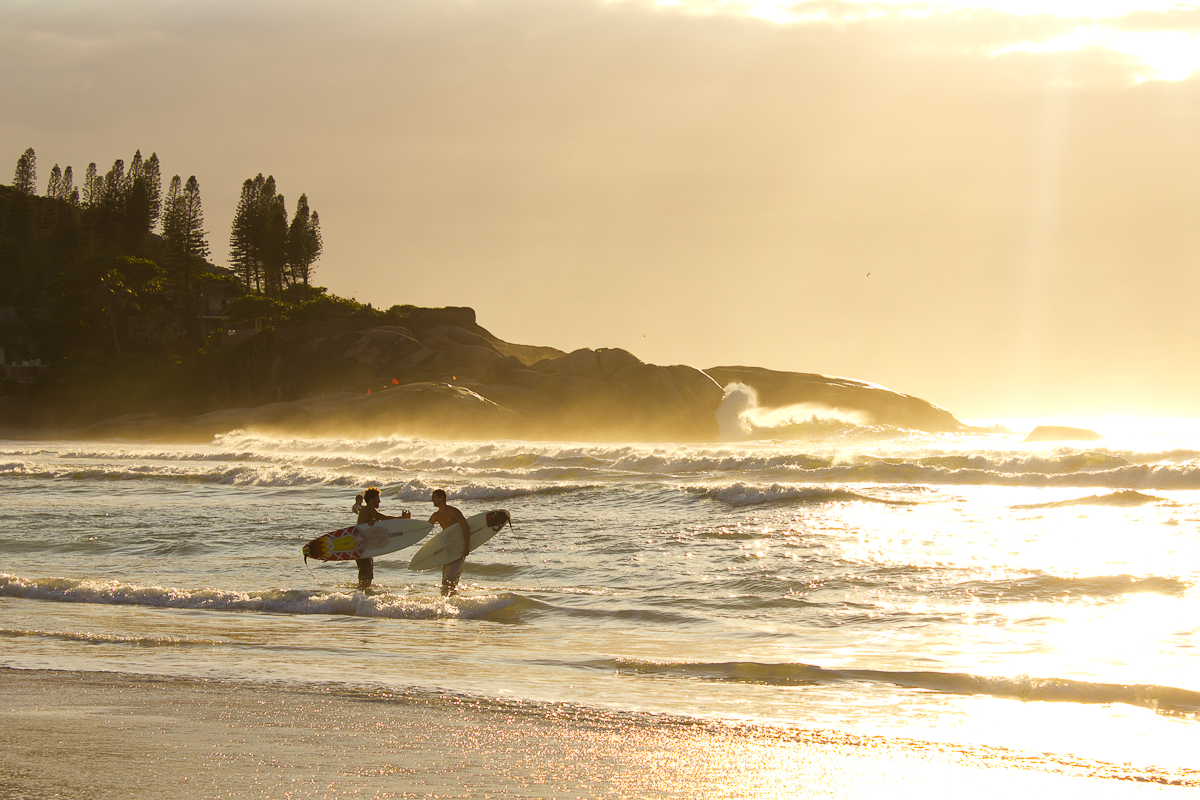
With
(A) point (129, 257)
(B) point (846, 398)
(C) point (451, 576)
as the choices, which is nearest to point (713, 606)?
(C) point (451, 576)

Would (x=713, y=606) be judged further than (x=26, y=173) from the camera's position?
No

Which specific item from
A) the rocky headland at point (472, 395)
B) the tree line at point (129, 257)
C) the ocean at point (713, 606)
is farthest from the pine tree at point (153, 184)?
the ocean at point (713, 606)

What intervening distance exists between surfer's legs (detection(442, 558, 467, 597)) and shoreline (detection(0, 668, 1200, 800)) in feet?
19.9

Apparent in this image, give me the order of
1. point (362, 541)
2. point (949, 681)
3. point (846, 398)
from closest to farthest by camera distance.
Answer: point (949, 681) < point (362, 541) < point (846, 398)

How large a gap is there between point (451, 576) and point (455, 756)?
7.76 meters

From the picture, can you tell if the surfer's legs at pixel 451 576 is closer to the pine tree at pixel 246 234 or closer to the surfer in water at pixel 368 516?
the surfer in water at pixel 368 516

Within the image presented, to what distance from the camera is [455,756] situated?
5.94 metres

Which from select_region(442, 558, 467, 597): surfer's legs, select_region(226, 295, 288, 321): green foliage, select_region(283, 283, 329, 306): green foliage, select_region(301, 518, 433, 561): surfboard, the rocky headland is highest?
select_region(283, 283, 329, 306): green foliage

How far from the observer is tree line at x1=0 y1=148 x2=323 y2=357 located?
83.8 m

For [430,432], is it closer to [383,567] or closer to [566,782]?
[383,567]

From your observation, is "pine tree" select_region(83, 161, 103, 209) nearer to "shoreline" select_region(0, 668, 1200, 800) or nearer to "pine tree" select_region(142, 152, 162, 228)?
"pine tree" select_region(142, 152, 162, 228)

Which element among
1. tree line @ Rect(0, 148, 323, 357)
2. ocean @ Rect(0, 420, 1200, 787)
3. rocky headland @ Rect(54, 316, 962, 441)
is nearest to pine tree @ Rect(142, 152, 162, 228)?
tree line @ Rect(0, 148, 323, 357)

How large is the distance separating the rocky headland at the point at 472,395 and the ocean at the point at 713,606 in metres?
30.1

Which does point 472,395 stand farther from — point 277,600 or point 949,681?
point 949,681
